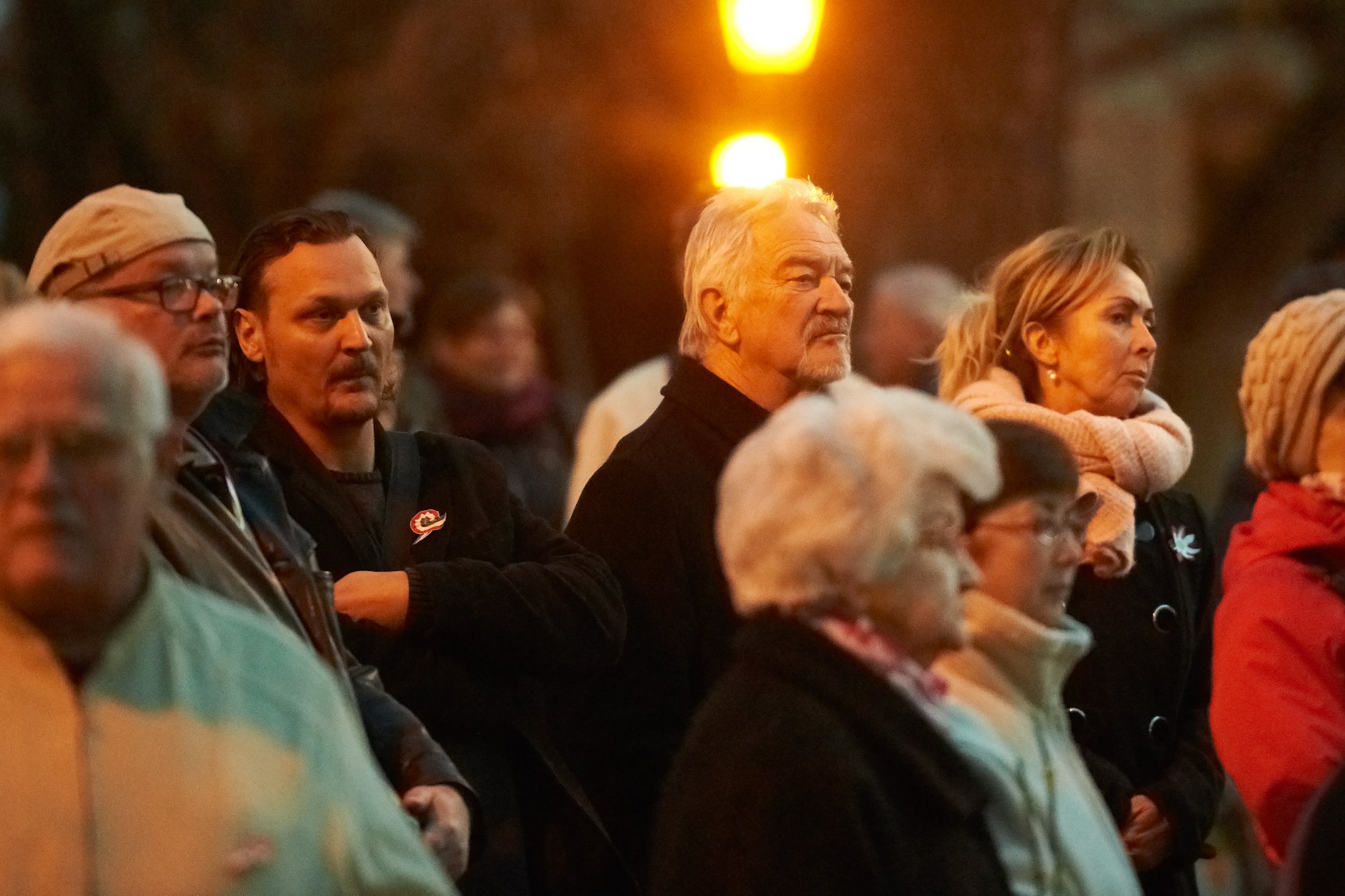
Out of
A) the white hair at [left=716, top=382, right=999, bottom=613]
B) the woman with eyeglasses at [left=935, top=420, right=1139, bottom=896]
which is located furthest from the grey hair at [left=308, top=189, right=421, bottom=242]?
the white hair at [left=716, top=382, right=999, bottom=613]

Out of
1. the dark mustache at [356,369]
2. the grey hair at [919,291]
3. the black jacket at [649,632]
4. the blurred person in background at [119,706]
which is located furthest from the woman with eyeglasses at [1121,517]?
the grey hair at [919,291]

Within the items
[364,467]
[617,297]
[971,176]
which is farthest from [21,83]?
[364,467]

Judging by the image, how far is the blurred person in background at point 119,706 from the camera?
310 centimetres

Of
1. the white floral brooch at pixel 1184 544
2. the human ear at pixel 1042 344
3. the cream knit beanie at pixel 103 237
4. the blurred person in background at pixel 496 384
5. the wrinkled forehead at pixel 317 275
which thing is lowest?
the blurred person in background at pixel 496 384

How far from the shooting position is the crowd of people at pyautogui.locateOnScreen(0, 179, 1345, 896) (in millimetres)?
3176

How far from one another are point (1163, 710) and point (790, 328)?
1250 mm

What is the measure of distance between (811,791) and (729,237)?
2.32 meters

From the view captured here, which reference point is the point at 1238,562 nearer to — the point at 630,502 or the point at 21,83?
the point at 630,502

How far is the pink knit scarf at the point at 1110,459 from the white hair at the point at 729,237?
628 millimetres

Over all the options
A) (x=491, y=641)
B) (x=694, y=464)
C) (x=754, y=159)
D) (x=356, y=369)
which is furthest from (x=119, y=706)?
(x=754, y=159)

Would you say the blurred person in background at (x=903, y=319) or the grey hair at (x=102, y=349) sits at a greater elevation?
the grey hair at (x=102, y=349)

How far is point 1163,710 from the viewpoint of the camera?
17.2 ft

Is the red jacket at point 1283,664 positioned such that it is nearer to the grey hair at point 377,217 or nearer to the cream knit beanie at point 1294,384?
the cream knit beanie at point 1294,384

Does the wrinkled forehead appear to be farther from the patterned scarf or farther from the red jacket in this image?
the red jacket
